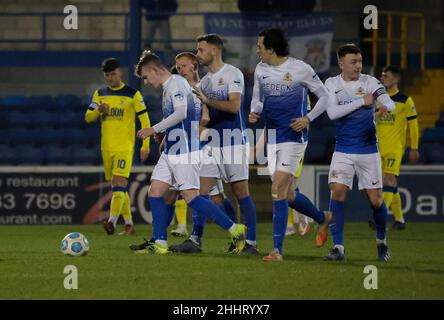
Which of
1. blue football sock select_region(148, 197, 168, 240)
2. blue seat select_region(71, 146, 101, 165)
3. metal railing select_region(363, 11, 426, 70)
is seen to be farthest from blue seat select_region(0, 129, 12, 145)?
blue football sock select_region(148, 197, 168, 240)

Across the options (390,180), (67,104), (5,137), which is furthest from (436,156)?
(5,137)

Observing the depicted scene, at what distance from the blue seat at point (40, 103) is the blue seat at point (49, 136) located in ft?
2.49

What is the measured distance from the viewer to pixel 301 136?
33.2ft

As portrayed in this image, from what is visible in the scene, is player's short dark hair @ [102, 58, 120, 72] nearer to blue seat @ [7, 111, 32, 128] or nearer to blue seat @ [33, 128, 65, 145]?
blue seat @ [33, 128, 65, 145]

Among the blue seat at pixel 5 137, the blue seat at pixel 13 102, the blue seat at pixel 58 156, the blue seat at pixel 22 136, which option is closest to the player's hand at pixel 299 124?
the blue seat at pixel 58 156

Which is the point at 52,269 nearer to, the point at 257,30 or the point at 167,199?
the point at 167,199

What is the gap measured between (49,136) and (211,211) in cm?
837

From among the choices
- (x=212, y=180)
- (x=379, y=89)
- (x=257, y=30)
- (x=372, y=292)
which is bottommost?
(x=372, y=292)

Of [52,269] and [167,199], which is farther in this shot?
[167,199]

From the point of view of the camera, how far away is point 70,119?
1850 centimetres

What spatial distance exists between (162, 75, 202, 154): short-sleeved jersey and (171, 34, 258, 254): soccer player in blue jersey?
0.75 ft

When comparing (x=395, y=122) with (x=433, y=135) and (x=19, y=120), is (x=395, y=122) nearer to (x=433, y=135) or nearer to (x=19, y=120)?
(x=433, y=135)

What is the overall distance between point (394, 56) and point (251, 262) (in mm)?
12114

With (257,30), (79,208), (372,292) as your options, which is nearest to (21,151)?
(79,208)
